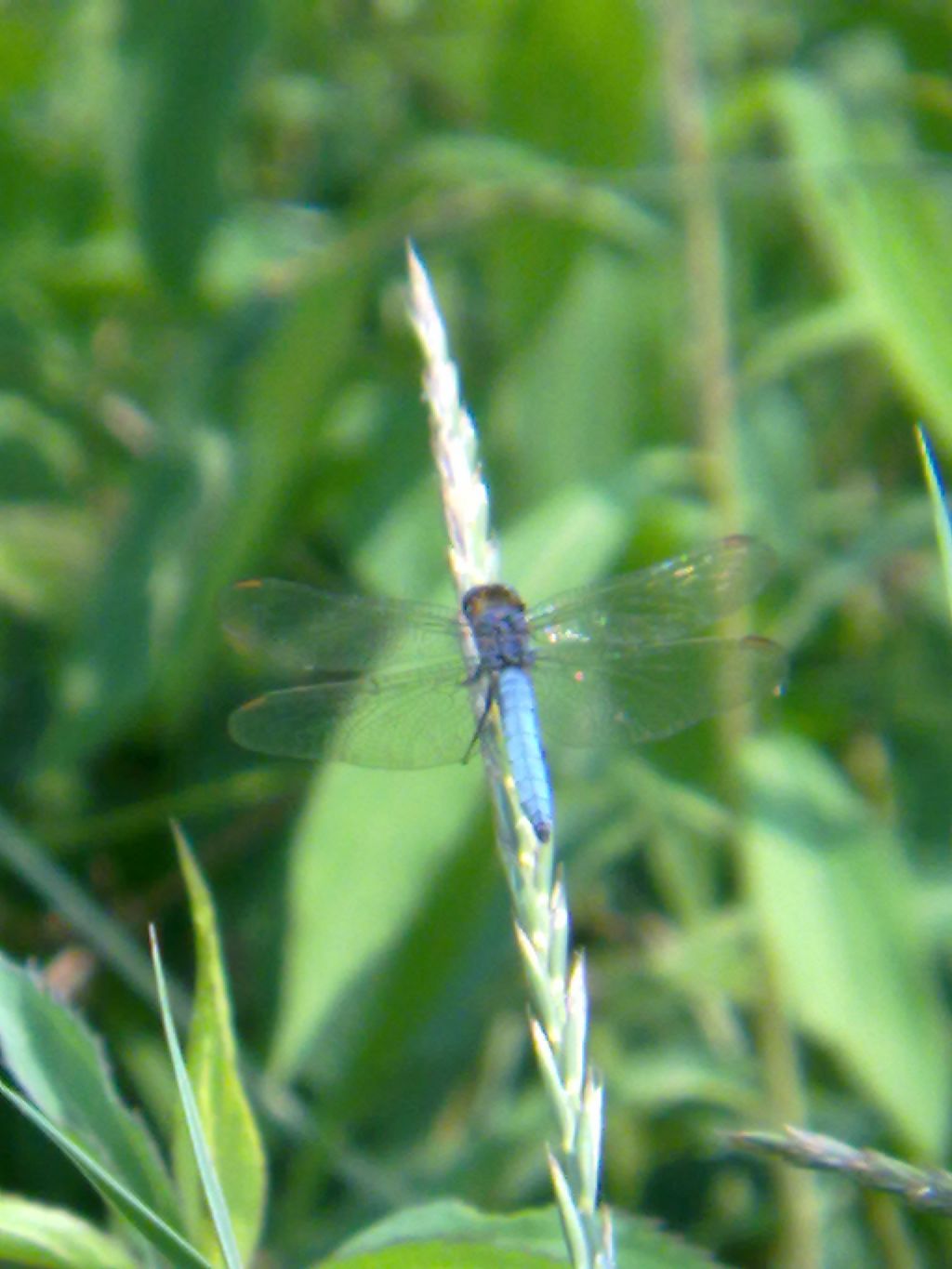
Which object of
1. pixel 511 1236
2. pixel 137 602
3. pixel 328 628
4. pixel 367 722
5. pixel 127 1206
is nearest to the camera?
pixel 127 1206

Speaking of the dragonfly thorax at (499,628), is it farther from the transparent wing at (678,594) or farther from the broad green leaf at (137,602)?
the broad green leaf at (137,602)

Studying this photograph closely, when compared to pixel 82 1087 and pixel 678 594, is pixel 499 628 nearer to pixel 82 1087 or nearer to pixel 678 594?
pixel 678 594

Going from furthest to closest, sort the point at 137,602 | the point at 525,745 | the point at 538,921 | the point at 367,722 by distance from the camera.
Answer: the point at 137,602
the point at 367,722
the point at 525,745
the point at 538,921

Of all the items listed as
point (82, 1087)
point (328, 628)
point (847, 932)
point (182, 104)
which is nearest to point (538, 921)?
point (82, 1087)

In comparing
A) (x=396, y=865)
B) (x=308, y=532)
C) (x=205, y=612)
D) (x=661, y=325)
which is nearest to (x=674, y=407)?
(x=661, y=325)

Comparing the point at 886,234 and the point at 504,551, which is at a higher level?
the point at 886,234
